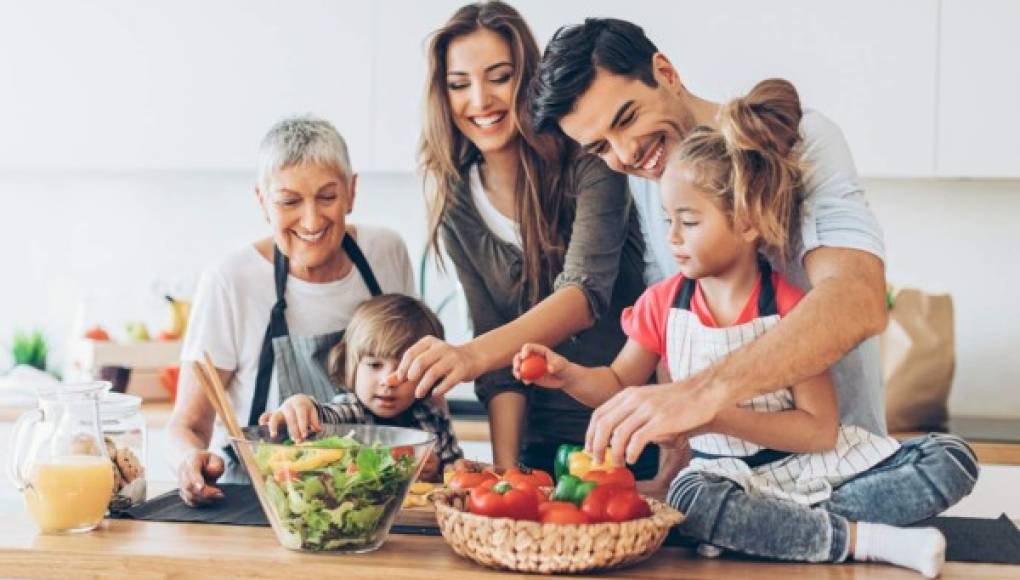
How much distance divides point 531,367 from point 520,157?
639mm

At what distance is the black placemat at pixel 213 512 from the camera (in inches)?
74.4

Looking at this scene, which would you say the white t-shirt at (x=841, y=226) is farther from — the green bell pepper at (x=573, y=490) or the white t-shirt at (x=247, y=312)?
the white t-shirt at (x=247, y=312)

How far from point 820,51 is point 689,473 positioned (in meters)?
1.86

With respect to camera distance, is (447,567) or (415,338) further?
(415,338)

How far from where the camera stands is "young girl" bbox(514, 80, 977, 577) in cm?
170

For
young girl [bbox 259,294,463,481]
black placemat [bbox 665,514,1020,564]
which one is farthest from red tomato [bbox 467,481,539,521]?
young girl [bbox 259,294,463,481]

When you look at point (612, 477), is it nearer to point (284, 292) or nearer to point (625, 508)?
point (625, 508)

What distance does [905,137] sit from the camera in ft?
11.1

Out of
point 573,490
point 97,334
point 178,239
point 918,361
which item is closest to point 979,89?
point 918,361

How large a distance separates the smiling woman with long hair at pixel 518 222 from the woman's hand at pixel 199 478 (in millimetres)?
508

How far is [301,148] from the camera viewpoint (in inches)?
91.1

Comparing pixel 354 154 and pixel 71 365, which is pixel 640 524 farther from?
pixel 71 365

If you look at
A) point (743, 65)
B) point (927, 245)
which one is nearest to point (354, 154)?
point (743, 65)

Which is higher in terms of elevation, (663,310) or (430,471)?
(663,310)
